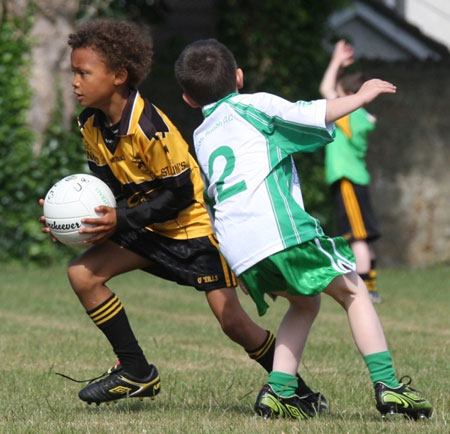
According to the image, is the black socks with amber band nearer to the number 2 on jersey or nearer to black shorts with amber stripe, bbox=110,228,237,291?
black shorts with amber stripe, bbox=110,228,237,291

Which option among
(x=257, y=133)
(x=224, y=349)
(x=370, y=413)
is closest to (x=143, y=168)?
(x=257, y=133)

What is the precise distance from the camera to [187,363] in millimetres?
6344

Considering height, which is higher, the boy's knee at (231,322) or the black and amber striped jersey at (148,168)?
the black and amber striped jersey at (148,168)

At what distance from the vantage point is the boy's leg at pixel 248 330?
480 centimetres

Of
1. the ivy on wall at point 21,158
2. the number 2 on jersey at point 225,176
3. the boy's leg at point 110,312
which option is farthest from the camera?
the ivy on wall at point 21,158

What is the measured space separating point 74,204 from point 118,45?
31.9 inches

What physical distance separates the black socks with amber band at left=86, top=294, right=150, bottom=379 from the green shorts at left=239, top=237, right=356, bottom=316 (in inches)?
30.0

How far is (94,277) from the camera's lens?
4.86 metres

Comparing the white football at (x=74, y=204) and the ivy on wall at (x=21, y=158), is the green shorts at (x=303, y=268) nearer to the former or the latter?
the white football at (x=74, y=204)

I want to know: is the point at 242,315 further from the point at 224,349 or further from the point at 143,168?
Answer: the point at 224,349

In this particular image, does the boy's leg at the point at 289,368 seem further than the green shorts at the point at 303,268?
Yes

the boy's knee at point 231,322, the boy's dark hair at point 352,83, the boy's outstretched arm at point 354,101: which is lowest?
the boy's knee at point 231,322

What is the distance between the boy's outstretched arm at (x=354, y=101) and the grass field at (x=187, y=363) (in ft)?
4.34

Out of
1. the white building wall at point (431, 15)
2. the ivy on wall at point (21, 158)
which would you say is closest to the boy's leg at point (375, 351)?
the ivy on wall at point (21, 158)
